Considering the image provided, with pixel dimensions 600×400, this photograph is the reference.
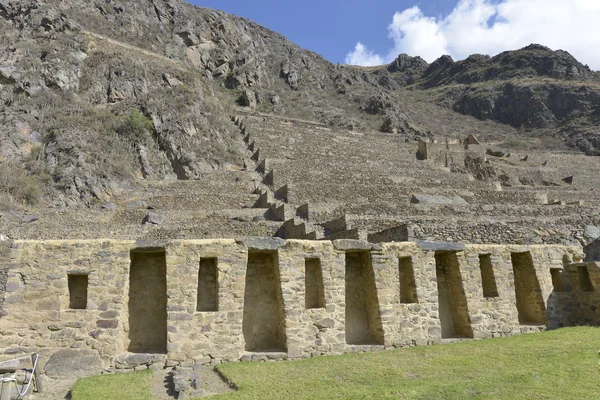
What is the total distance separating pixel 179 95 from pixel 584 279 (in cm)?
3551

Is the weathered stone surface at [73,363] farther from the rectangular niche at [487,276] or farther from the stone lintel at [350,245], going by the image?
the rectangular niche at [487,276]

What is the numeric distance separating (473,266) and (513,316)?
1616 mm

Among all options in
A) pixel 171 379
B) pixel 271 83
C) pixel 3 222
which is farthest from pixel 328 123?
pixel 171 379

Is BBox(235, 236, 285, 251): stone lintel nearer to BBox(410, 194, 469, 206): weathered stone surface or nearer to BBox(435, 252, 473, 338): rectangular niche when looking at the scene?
BBox(435, 252, 473, 338): rectangular niche

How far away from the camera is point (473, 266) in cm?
1134

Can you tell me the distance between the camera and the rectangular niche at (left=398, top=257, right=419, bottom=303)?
1059 centimetres

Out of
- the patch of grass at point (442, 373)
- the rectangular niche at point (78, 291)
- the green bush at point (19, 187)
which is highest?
the green bush at point (19, 187)

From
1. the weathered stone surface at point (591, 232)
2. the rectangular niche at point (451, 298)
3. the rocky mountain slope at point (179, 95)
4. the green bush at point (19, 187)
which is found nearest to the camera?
the rectangular niche at point (451, 298)

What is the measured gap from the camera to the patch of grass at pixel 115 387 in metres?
6.95

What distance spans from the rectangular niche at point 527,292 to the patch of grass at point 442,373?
6.45 ft

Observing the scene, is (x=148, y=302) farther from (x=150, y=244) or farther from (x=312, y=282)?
(x=312, y=282)

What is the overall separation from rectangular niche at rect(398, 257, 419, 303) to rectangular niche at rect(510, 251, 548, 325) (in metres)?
3.57

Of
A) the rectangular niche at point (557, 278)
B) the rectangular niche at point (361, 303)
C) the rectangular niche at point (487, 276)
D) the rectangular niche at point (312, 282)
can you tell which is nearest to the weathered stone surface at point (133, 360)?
the rectangular niche at point (312, 282)

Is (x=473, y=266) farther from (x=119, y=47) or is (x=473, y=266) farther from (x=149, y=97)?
(x=119, y=47)
